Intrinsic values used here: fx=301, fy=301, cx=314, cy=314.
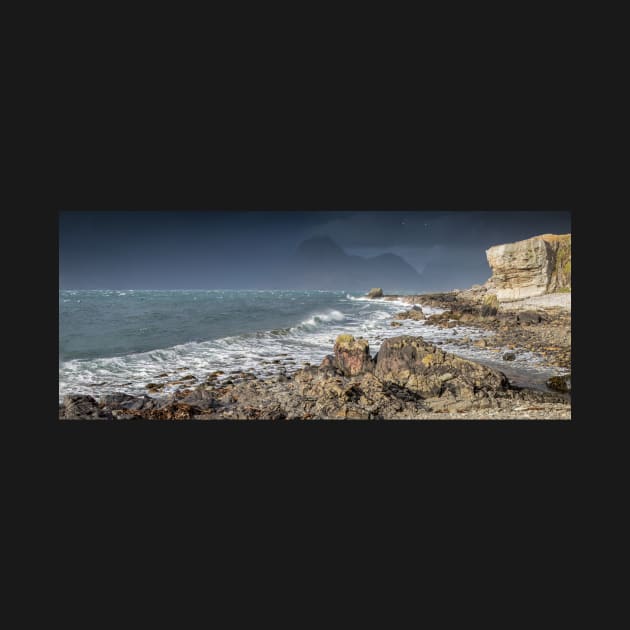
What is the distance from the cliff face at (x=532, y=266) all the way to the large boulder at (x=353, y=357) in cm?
268

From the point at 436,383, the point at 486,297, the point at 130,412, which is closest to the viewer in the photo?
the point at 130,412

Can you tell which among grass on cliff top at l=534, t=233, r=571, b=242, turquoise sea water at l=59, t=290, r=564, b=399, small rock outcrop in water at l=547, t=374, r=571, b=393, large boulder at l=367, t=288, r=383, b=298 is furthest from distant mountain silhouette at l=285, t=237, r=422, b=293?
small rock outcrop in water at l=547, t=374, r=571, b=393

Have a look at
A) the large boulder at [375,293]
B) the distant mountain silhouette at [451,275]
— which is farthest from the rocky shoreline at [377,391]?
the distant mountain silhouette at [451,275]

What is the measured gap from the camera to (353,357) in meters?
4.91

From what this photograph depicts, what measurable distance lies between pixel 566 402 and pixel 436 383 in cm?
186

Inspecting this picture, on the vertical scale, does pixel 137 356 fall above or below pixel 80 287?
below

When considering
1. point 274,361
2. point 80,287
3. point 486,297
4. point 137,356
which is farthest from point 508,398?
point 80,287

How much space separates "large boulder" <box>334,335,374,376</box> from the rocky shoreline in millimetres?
16

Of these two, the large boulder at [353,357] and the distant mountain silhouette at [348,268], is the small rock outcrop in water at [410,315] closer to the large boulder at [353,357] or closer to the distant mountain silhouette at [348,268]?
the distant mountain silhouette at [348,268]

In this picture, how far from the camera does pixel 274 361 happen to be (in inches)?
208

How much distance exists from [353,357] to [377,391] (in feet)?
2.16

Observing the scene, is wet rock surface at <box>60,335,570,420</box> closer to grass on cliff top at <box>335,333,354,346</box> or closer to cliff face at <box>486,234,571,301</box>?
grass on cliff top at <box>335,333,354,346</box>

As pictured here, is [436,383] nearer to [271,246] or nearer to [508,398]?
[508,398]

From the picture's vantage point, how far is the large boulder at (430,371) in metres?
4.63
